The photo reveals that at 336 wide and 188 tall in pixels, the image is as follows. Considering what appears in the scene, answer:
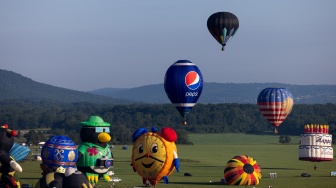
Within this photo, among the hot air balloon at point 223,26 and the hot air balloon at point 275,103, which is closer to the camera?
the hot air balloon at point 223,26

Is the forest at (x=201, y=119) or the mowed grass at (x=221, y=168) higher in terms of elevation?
the forest at (x=201, y=119)

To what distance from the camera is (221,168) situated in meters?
60.7

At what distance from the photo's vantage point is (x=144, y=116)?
145875 millimetres

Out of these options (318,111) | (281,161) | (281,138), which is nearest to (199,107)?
(318,111)

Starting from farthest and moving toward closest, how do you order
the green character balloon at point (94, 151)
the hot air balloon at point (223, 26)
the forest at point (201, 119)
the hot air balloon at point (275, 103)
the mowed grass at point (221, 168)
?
the forest at point (201, 119), the hot air balloon at point (275, 103), the hot air balloon at point (223, 26), the mowed grass at point (221, 168), the green character balloon at point (94, 151)

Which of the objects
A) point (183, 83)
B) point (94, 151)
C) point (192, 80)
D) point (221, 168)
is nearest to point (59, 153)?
point (94, 151)

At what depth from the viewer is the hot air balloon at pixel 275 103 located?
184ft

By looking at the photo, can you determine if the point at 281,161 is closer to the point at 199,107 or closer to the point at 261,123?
the point at 261,123

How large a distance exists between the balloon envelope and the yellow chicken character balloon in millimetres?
20769

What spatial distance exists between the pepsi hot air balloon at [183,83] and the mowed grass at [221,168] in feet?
14.2

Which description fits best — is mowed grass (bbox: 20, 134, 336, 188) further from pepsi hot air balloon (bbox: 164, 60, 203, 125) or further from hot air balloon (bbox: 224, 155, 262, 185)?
pepsi hot air balloon (bbox: 164, 60, 203, 125)

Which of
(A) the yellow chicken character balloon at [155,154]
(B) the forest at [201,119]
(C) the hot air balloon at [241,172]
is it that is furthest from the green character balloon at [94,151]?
(B) the forest at [201,119]

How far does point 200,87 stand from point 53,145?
583 inches

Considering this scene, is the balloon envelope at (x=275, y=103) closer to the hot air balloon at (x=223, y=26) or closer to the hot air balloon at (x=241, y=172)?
the hot air balloon at (x=223, y=26)
